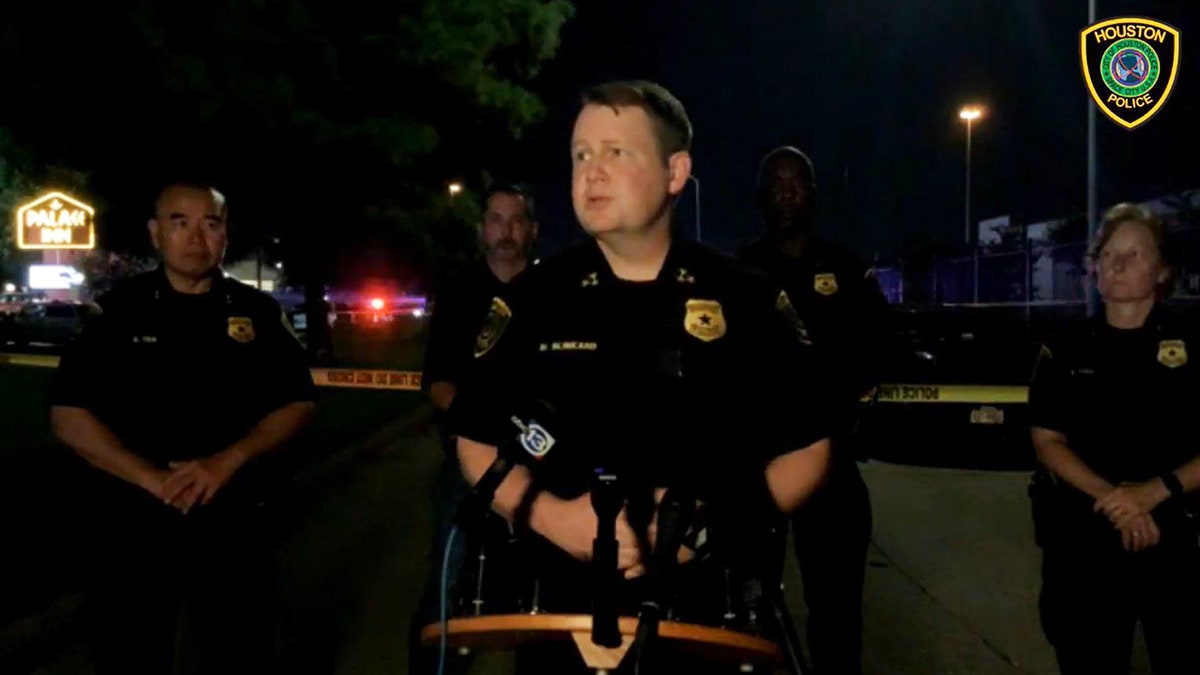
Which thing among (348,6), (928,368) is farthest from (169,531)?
(348,6)

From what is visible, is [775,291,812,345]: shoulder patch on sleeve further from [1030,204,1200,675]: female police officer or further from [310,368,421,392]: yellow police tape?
[310,368,421,392]: yellow police tape

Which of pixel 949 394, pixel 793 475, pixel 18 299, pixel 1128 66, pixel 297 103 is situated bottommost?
pixel 949 394

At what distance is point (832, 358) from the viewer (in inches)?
148

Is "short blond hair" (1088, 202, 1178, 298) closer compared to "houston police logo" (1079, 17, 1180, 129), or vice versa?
"short blond hair" (1088, 202, 1178, 298)

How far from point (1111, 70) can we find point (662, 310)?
15.5 meters

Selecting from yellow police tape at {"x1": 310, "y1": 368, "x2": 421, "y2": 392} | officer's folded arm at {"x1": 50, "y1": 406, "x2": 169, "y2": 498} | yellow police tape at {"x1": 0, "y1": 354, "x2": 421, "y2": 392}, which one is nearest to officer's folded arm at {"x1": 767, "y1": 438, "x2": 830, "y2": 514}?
officer's folded arm at {"x1": 50, "y1": 406, "x2": 169, "y2": 498}

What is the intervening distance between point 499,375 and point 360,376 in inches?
296

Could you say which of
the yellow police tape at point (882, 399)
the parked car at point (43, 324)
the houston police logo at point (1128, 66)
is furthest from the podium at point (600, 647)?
the parked car at point (43, 324)

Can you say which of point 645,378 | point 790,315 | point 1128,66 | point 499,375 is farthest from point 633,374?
point 1128,66

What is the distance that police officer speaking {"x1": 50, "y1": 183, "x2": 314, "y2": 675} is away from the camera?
3.26 metres

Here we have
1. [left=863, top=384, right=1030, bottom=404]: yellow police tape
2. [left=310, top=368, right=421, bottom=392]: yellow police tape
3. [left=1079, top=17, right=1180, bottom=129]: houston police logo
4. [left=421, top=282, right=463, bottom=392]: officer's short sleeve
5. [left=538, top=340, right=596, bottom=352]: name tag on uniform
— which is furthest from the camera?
[left=1079, top=17, right=1180, bottom=129]: houston police logo

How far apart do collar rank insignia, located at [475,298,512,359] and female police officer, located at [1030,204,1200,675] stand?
1896 millimetres

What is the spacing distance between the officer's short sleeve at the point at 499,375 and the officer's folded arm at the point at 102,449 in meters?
1.36

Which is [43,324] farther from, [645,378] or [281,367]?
[645,378]
